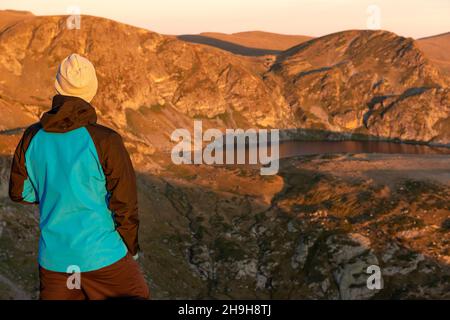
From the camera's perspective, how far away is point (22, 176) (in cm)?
738

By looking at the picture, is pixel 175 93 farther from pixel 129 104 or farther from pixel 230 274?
pixel 230 274

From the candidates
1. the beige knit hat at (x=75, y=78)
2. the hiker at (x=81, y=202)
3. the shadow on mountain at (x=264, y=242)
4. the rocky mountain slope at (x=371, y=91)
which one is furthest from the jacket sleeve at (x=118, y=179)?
the rocky mountain slope at (x=371, y=91)

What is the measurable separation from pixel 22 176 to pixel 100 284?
186 cm

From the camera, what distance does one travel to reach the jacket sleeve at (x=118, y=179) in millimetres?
6754

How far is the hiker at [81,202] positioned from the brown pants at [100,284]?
0.01 m

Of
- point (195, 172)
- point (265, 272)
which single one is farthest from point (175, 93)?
point (265, 272)

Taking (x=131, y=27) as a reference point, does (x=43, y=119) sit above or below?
below

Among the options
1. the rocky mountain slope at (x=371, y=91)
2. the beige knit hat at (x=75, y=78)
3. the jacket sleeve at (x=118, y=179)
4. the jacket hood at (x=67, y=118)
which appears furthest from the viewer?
the rocky mountain slope at (x=371, y=91)

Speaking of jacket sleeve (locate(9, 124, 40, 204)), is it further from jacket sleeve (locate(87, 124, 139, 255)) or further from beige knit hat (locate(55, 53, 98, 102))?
jacket sleeve (locate(87, 124, 139, 255))

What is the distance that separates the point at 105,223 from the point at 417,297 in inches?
1869

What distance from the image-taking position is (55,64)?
129 meters

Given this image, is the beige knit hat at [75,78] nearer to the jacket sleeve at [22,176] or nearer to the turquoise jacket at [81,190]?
the turquoise jacket at [81,190]
